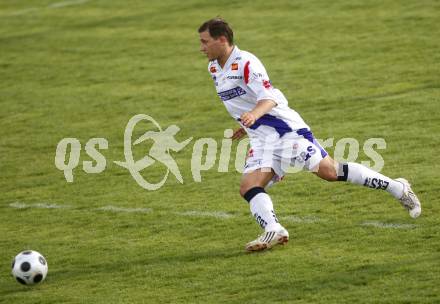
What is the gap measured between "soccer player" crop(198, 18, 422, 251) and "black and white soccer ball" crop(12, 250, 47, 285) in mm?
1928

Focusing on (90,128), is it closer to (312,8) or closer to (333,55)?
(333,55)

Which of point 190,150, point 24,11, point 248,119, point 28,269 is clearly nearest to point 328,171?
point 248,119

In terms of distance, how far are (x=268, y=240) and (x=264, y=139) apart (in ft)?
3.26

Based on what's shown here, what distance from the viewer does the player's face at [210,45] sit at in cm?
889

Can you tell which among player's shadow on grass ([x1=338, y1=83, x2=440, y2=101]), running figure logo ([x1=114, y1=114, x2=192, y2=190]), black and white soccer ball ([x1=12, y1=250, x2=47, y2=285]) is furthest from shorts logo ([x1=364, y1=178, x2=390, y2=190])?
player's shadow on grass ([x1=338, y1=83, x2=440, y2=101])

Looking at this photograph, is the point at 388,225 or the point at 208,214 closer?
the point at 388,225

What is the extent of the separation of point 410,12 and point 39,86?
7651 millimetres

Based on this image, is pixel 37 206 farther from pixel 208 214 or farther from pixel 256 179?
pixel 256 179

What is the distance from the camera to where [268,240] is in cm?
874

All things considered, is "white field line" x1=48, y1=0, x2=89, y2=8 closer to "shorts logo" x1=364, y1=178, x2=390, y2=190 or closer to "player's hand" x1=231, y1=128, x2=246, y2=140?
"player's hand" x1=231, y1=128, x2=246, y2=140

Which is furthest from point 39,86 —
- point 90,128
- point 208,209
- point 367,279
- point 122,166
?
point 367,279

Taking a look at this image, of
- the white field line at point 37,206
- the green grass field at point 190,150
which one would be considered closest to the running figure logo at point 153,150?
the green grass field at point 190,150

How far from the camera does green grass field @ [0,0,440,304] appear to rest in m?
8.22

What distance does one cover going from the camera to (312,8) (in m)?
20.9
